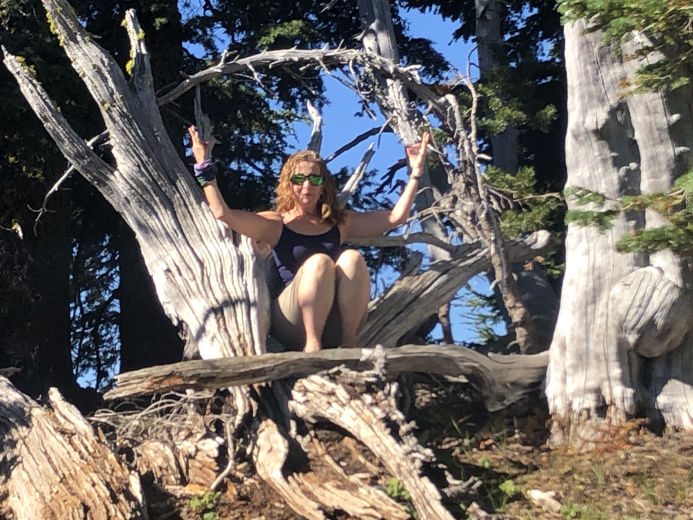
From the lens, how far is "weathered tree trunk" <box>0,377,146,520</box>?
420 centimetres

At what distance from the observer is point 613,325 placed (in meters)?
5.08

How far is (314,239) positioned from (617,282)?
1.83m

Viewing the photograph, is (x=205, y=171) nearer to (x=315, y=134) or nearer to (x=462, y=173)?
(x=462, y=173)

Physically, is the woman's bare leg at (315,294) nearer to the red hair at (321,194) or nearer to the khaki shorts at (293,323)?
the khaki shorts at (293,323)

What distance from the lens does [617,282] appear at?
5129 mm

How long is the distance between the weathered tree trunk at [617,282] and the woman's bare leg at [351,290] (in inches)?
49.2

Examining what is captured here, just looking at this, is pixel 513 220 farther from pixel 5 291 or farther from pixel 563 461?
pixel 5 291

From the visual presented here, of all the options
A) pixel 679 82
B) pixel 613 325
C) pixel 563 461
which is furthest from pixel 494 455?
pixel 679 82

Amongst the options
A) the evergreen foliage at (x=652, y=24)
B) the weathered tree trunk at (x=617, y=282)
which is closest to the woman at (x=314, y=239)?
the weathered tree trunk at (x=617, y=282)

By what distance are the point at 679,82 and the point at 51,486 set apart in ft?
12.0

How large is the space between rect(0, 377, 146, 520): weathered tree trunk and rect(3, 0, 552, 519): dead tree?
0.74 meters

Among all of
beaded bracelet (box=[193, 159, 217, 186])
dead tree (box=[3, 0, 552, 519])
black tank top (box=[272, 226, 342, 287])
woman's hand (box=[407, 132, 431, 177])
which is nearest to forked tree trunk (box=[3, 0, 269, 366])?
dead tree (box=[3, 0, 552, 519])

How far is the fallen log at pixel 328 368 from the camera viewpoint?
15.0 ft

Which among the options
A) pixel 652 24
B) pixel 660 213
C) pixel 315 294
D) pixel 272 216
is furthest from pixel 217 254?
pixel 652 24
